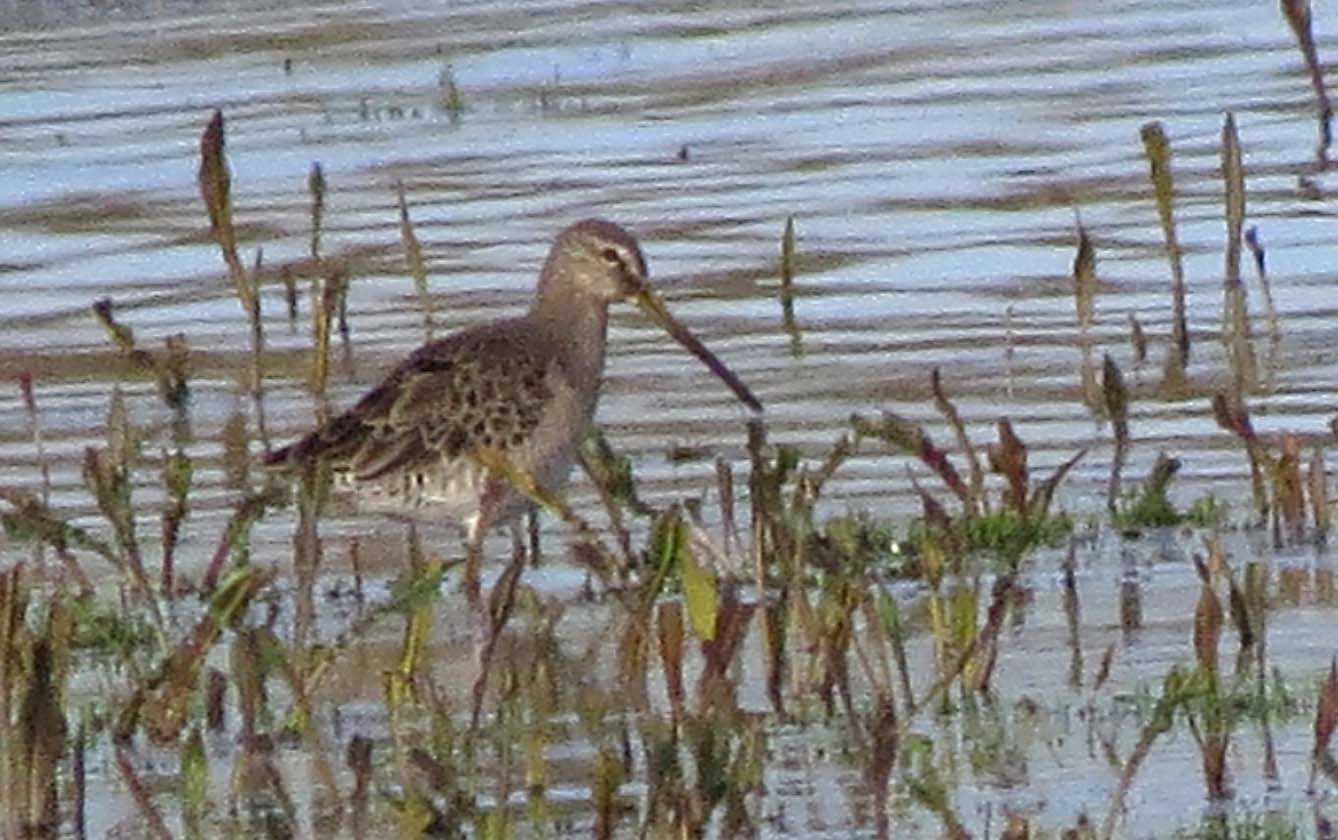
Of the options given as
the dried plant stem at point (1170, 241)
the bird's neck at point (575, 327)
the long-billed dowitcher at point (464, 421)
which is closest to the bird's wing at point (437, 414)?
the long-billed dowitcher at point (464, 421)

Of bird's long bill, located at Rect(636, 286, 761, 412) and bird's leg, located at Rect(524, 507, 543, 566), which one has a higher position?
bird's long bill, located at Rect(636, 286, 761, 412)

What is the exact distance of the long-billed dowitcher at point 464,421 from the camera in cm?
942

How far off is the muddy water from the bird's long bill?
240 millimetres

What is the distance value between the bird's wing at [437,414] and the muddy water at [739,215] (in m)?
0.41

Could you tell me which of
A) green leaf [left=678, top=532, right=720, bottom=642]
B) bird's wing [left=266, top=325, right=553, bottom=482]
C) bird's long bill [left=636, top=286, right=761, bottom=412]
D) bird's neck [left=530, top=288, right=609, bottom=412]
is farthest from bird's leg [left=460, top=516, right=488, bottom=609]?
green leaf [left=678, top=532, right=720, bottom=642]

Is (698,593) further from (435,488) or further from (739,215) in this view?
(739,215)

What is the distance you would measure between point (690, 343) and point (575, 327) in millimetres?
271

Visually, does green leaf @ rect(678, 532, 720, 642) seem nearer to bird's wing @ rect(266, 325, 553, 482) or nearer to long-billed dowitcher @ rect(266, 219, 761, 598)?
long-billed dowitcher @ rect(266, 219, 761, 598)

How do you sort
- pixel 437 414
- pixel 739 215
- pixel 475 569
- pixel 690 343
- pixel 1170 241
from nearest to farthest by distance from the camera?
1. pixel 475 569
2. pixel 437 414
3. pixel 690 343
4. pixel 1170 241
5. pixel 739 215

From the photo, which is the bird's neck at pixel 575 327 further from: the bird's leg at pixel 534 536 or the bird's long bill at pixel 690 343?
the bird's leg at pixel 534 536

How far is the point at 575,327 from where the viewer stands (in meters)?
10.0

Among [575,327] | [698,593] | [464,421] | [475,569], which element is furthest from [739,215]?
[698,593]

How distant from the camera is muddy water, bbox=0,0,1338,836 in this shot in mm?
10055

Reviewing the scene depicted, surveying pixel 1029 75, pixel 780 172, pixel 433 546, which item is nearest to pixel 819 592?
pixel 433 546
